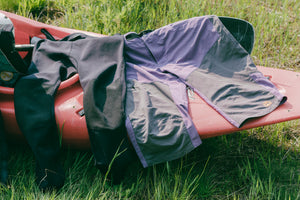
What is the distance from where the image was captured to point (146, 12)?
2.92 meters

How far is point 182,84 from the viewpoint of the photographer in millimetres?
1906

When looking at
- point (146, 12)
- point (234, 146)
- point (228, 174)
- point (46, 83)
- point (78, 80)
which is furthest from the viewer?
point (146, 12)

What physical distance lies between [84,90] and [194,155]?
86cm

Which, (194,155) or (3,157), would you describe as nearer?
(3,157)

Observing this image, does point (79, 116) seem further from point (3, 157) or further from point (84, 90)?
point (3, 157)

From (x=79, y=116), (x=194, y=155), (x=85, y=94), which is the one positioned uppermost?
(x=85, y=94)

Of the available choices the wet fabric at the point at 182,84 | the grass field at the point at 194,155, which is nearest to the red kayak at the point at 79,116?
the wet fabric at the point at 182,84

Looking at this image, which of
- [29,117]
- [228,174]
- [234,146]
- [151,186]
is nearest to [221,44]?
[234,146]

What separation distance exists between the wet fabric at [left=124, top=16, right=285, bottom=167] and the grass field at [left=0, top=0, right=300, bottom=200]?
0.23 metres

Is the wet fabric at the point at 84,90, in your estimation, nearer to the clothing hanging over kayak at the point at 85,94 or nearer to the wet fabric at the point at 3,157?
the clothing hanging over kayak at the point at 85,94

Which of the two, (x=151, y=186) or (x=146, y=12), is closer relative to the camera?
(x=151, y=186)

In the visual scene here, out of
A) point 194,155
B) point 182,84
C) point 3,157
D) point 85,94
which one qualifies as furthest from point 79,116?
point 194,155

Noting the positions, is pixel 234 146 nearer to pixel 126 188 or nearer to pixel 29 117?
pixel 126 188

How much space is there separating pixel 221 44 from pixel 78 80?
0.96 meters
